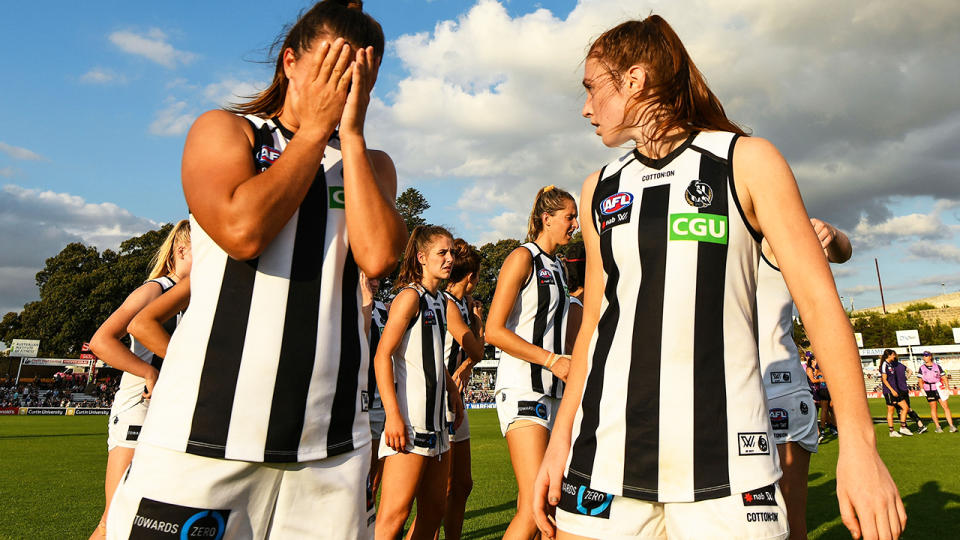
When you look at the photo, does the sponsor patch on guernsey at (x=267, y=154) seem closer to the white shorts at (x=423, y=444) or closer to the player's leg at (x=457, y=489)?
the white shorts at (x=423, y=444)

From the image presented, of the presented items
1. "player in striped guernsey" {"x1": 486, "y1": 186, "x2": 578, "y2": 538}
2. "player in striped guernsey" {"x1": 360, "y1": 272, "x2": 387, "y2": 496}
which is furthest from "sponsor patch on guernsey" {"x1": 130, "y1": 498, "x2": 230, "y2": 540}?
"player in striped guernsey" {"x1": 360, "y1": 272, "x2": 387, "y2": 496}

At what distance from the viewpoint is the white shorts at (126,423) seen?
4.96m

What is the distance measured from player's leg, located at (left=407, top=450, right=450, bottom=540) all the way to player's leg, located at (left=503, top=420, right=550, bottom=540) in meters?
0.81

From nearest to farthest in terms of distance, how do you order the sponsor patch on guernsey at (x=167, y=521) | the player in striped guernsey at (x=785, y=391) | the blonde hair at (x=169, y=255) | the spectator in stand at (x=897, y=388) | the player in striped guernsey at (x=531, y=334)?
the sponsor patch on guernsey at (x=167, y=521)
the player in striped guernsey at (x=785, y=391)
the player in striped guernsey at (x=531, y=334)
the blonde hair at (x=169, y=255)
the spectator in stand at (x=897, y=388)

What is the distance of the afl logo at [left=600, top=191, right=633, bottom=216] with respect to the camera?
246cm

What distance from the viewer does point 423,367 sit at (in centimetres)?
Result: 568

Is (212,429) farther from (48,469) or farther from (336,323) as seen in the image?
(48,469)

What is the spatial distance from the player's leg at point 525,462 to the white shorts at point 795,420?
1.74 meters

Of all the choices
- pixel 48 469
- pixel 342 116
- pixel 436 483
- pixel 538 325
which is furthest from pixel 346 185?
pixel 48 469

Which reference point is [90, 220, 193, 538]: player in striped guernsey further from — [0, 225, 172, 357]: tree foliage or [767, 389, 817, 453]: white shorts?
[0, 225, 172, 357]: tree foliage

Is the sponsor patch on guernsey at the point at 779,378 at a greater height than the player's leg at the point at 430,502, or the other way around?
the sponsor patch on guernsey at the point at 779,378

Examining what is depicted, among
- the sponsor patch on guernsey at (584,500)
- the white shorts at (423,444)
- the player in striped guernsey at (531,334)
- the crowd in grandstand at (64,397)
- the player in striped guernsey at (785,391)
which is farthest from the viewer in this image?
the crowd in grandstand at (64,397)

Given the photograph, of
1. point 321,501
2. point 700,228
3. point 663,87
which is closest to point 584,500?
point 321,501

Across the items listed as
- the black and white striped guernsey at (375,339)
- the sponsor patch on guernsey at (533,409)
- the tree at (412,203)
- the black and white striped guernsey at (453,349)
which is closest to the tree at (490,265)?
the tree at (412,203)
